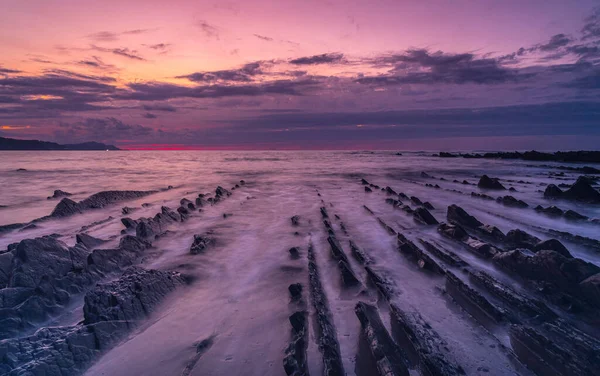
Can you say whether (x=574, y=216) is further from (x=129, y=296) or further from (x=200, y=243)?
(x=129, y=296)

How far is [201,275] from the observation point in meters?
5.50

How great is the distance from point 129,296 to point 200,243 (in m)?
2.79

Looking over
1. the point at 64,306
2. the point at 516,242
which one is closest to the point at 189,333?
the point at 64,306

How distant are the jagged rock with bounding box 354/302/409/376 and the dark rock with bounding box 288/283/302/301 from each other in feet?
2.97

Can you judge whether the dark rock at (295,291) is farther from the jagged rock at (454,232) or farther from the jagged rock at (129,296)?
the jagged rock at (454,232)

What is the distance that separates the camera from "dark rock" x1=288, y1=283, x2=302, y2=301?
14.6 feet

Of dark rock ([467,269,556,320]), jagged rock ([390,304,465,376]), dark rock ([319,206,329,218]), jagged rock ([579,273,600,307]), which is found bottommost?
dark rock ([319,206,329,218])

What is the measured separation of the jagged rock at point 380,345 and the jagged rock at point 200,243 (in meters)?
4.00

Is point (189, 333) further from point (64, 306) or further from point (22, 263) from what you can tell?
point (22, 263)

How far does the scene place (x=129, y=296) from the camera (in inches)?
166

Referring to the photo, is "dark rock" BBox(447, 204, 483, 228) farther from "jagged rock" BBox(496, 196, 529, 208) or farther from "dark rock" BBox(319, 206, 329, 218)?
"jagged rock" BBox(496, 196, 529, 208)

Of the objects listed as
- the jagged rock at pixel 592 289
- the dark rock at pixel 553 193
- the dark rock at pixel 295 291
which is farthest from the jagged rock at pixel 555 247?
the dark rock at pixel 553 193

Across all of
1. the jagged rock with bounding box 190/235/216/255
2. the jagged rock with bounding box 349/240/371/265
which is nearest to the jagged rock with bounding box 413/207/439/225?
the jagged rock with bounding box 349/240/371/265

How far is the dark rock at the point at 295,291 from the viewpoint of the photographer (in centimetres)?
445
